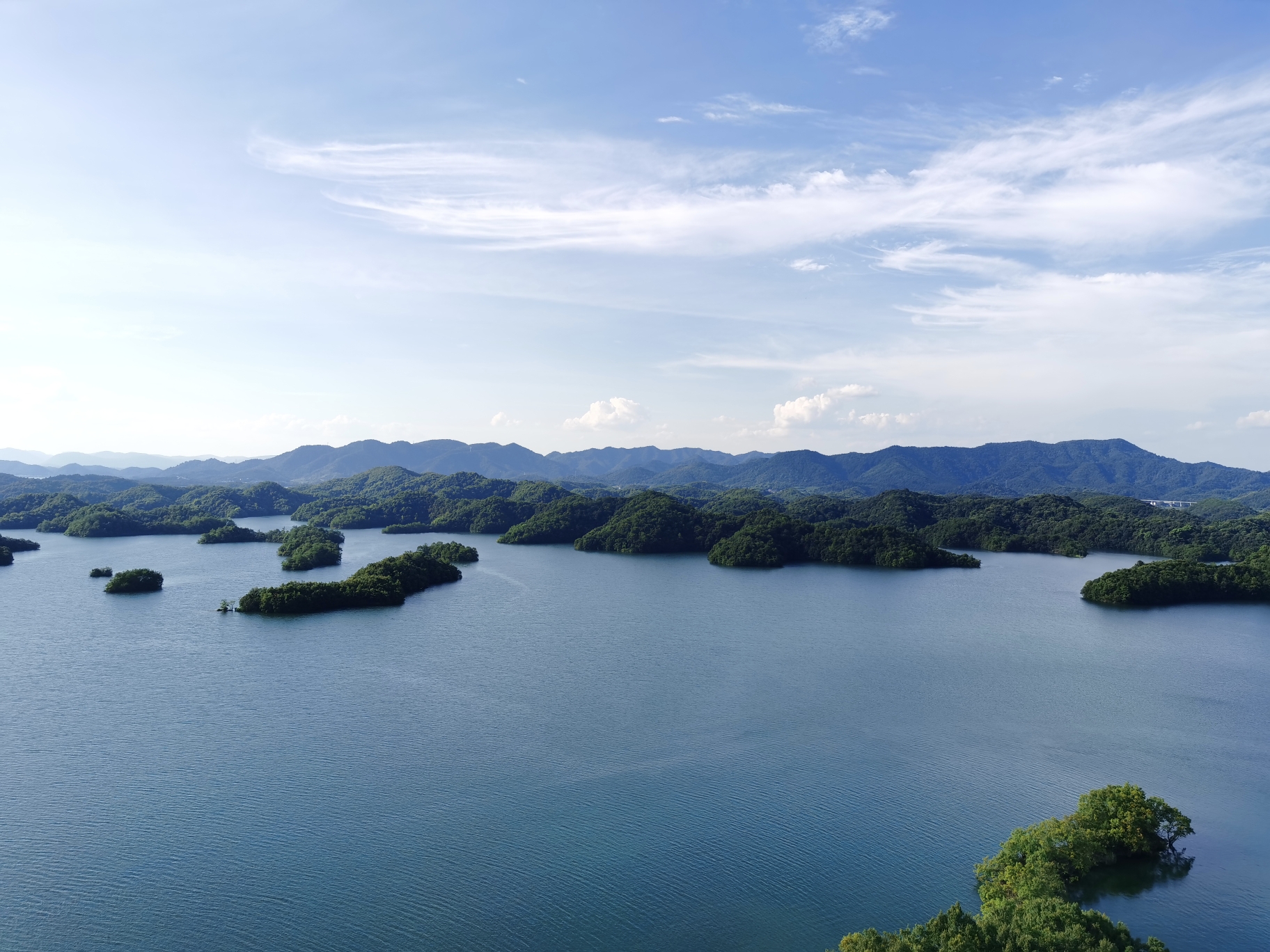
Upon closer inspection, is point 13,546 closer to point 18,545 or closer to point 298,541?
point 18,545

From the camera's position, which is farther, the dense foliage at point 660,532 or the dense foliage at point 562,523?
the dense foliage at point 562,523

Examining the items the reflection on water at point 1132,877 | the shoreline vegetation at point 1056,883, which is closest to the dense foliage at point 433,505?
the shoreline vegetation at point 1056,883

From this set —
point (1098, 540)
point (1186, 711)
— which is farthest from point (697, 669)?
point (1098, 540)

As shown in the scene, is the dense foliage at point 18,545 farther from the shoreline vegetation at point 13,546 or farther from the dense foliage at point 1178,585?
the dense foliage at point 1178,585

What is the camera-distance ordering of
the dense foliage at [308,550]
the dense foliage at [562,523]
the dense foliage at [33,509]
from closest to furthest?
the dense foliage at [308,550] → the dense foliage at [562,523] → the dense foliage at [33,509]

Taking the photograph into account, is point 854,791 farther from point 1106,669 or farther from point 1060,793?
point 1106,669

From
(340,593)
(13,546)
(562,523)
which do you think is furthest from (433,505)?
(340,593)
